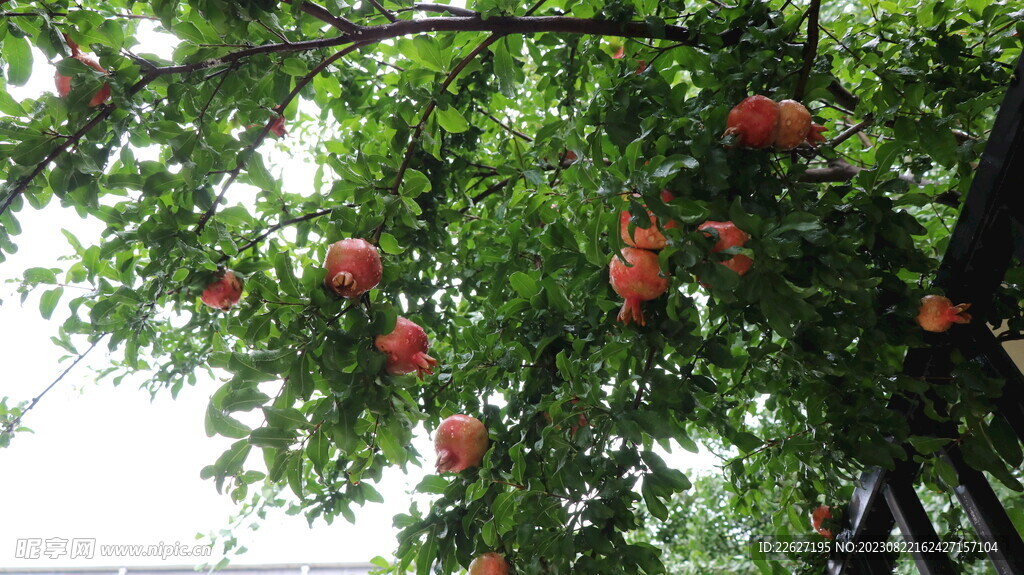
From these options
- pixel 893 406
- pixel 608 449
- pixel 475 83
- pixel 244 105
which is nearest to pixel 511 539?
pixel 608 449

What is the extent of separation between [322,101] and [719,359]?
123 centimetres

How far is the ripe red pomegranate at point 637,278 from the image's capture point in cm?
80

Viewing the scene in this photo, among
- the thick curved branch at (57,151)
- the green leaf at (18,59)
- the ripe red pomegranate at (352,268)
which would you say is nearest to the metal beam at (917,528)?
the ripe red pomegranate at (352,268)

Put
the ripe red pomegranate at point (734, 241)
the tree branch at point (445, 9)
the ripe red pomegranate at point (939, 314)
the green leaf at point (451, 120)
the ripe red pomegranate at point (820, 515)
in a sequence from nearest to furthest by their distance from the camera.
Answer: the ripe red pomegranate at point (734, 241), the ripe red pomegranate at point (939, 314), the tree branch at point (445, 9), the green leaf at point (451, 120), the ripe red pomegranate at point (820, 515)

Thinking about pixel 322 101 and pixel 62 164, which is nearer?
pixel 62 164

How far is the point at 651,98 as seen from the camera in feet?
2.96

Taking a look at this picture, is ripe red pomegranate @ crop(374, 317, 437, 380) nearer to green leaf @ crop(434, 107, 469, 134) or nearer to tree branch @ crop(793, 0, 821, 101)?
green leaf @ crop(434, 107, 469, 134)

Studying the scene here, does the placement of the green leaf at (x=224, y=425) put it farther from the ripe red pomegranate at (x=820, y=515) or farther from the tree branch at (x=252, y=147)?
the ripe red pomegranate at (x=820, y=515)

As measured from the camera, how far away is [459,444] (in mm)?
1013

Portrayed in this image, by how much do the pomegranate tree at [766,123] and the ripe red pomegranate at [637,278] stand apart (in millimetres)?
199

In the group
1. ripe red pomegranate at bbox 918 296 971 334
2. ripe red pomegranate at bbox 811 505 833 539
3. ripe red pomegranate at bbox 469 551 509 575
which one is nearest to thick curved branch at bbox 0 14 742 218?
ripe red pomegranate at bbox 918 296 971 334

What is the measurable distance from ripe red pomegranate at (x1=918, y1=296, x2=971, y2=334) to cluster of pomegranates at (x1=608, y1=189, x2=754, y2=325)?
322 mm

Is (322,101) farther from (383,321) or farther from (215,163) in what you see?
(383,321)

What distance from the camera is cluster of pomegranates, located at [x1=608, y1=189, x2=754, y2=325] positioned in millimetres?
789
